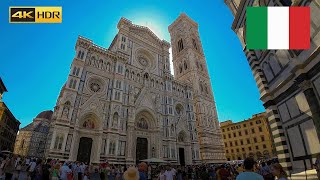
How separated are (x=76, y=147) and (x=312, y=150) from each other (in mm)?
20773

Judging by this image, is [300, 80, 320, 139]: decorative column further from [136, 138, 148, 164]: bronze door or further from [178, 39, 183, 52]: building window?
[178, 39, 183, 52]: building window

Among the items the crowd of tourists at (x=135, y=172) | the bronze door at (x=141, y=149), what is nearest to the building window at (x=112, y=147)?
the crowd of tourists at (x=135, y=172)

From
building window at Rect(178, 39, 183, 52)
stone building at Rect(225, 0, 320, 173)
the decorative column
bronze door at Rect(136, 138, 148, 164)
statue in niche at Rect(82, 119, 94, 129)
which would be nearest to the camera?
the decorative column

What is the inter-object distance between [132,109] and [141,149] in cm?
572

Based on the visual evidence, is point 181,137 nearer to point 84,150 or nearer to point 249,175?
point 84,150

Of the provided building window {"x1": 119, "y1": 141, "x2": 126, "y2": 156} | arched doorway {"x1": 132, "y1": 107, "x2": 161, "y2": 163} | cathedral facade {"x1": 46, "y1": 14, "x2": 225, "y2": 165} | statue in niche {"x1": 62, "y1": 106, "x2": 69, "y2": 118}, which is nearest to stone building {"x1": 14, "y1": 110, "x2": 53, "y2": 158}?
cathedral facade {"x1": 46, "y1": 14, "x2": 225, "y2": 165}

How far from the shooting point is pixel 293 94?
25.6ft

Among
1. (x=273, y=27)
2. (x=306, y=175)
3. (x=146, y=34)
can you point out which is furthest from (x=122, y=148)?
(x=146, y=34)

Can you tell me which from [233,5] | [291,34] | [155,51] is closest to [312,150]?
[291,34]

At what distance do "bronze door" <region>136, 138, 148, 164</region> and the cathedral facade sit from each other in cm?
13

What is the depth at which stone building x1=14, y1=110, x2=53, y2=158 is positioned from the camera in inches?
2522

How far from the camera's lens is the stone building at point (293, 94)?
6559 mm

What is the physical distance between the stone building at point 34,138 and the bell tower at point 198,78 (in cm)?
5224

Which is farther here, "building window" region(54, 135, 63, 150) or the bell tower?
the bell tower
